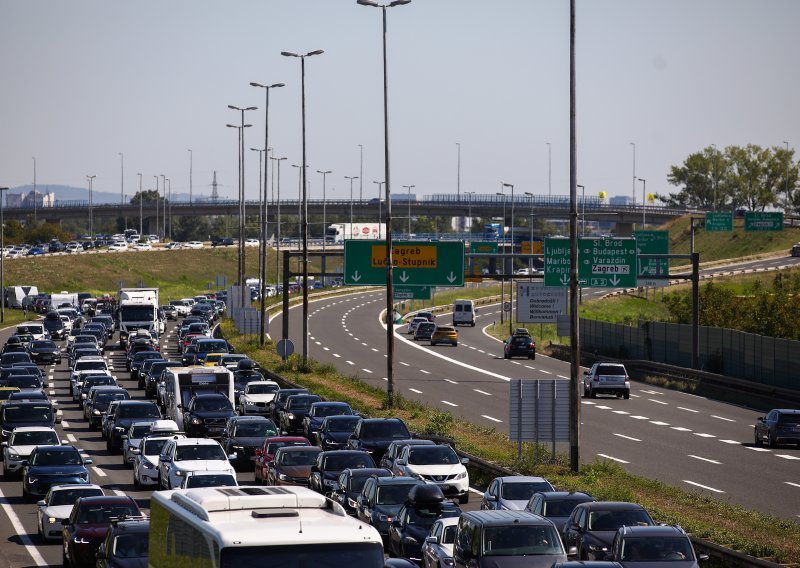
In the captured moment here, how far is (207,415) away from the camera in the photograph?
4338cm

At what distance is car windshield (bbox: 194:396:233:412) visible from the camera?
4381 cm

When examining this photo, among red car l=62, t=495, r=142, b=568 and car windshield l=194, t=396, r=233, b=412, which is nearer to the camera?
red car l=62, t=495, r=142, b=568

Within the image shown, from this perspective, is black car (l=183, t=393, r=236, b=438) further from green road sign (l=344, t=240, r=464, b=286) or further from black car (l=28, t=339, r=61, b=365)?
black car (l=28, t=339, r=61, b=365)

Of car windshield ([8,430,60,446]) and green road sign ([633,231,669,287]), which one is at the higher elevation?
green road sign ([633,231,669,287])

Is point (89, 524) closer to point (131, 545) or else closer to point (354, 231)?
point (131, 545)

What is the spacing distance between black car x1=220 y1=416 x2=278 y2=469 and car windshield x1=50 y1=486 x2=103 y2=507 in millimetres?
9840

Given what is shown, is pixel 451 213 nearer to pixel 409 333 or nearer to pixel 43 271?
pixel 43 271

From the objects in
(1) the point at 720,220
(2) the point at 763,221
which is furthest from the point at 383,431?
(1) the point at 720,220

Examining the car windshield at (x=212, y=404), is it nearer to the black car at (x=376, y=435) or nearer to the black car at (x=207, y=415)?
the black car at (x=207, y=415)

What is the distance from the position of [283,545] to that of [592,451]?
3033cm

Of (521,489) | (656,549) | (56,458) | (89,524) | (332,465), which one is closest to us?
(656,549)

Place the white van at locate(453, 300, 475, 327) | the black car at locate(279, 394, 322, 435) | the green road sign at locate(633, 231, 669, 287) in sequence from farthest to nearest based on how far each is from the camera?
1. the white van at locate(453, 300, 475, 327)
2. the green road sign at locate(633, 231, 669, 287)
3. the black car at locate(279, 394, 322, 435)

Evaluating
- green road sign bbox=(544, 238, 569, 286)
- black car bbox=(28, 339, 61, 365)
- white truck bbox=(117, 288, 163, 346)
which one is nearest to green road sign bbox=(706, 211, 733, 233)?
white truck bbox=(117, 288, 163, 346)

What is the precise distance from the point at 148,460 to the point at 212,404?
9.40 meters
